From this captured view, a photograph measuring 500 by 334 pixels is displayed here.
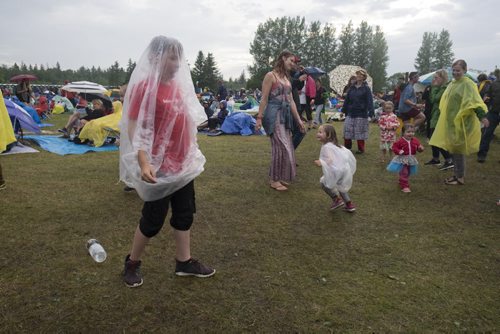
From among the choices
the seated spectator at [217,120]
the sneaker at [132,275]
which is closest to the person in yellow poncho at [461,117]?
the sneaker at [132,275]

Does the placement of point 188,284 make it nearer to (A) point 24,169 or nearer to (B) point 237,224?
(B) point 237,224

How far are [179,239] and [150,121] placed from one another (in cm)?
97

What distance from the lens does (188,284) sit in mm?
2842

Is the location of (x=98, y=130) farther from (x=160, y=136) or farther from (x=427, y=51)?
(x=427, y=51)

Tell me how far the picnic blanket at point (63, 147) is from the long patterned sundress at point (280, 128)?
490 cm

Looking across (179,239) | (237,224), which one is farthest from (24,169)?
(179,239)

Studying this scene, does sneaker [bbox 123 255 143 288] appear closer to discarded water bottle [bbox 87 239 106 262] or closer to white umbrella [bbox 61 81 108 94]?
discarded water bottle [bbox 87 239 106 262]

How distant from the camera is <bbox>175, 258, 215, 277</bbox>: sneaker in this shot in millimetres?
2930

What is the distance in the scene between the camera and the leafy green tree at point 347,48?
2584 inches

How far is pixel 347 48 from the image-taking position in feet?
215

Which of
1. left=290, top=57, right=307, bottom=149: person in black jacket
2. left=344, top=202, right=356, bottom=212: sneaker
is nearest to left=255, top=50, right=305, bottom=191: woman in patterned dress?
left=290, top=57, right=307, bottom=149: person in black jacket

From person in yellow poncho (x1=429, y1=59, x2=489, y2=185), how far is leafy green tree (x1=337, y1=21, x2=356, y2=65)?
64105 millimetres

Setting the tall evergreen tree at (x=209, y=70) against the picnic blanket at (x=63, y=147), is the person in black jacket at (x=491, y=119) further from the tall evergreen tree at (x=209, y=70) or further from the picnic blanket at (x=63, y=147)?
the tall evergreen tree at (x=209, y=70)

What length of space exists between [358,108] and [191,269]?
18.9 feet
